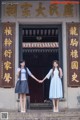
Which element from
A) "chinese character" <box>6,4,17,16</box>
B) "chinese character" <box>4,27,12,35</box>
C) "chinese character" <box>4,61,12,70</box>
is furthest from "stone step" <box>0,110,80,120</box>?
"chinese character" <box>6,4,17,16</box>

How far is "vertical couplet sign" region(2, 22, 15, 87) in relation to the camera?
1559 cm

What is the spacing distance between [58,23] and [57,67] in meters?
2.18

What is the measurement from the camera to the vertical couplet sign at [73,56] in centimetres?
1566

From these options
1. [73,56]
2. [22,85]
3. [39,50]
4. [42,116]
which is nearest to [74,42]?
[73,56]

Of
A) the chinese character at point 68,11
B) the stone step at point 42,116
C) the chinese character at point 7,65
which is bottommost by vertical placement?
the stone step at point 42,116

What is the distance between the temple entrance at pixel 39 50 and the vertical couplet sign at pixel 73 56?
517 millimetres

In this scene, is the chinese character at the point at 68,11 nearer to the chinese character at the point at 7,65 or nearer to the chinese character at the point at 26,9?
the chinese character at the point at 26,9

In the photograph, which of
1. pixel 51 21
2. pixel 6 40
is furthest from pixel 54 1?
pixel 6 40

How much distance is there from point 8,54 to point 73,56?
235cm

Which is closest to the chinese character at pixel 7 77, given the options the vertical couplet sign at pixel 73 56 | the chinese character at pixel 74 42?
the vertical couplet sign at pixel 73 56

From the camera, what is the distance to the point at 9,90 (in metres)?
15.5

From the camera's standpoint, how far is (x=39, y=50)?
54.5 feet

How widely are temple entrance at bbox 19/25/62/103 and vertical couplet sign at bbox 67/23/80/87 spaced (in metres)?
0.52

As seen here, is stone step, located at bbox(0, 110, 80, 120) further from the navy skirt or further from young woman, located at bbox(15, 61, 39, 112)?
the navy skirt
